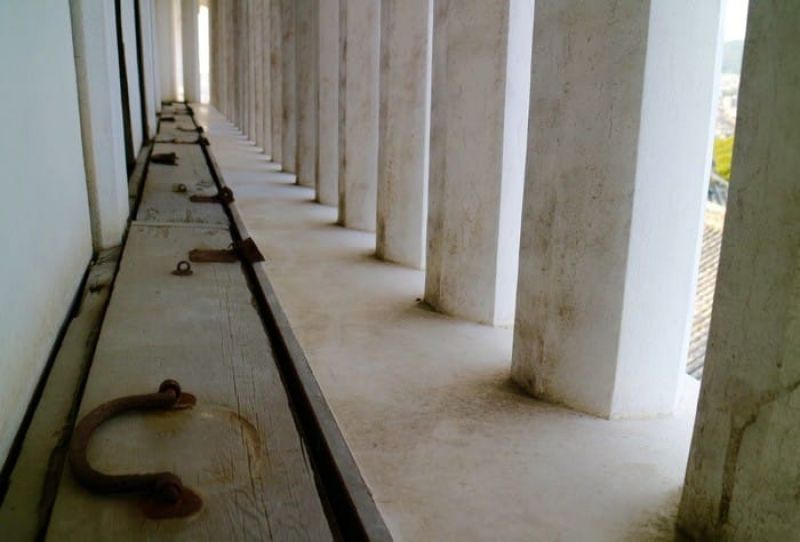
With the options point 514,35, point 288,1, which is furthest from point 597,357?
point 288,1

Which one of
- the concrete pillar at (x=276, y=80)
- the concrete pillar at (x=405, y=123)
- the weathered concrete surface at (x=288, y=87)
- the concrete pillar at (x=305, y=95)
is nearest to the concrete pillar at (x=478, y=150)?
the concrete pillar at (x=405, y=123)

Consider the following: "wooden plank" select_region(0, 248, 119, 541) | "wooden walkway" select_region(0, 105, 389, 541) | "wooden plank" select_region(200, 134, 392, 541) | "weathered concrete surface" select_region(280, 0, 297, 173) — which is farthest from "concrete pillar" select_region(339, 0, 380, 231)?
"weathered concrete surface" select_region(280, 0, 297, 173)

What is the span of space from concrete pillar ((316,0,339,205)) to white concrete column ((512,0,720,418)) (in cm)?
490

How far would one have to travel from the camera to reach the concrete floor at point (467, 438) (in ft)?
7.24

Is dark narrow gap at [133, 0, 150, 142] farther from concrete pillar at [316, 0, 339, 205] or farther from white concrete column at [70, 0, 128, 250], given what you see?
white concrete column at [70, 0, 128, 250]

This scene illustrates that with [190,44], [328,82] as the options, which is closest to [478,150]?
[328,82]

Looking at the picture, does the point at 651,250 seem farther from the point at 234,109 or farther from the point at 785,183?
the point at 234,109

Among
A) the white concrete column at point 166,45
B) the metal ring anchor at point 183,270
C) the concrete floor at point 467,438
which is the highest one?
the white concrete column at point 166,45

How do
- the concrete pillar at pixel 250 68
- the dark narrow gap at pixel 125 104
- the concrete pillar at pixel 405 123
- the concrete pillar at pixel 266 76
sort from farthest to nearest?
the concrete pillar at pixel 250 68 < the concrete pillar at pixel 266 76 < the dark narrow gap at pixel 125 104 < the concrete pillar at pixel 405 123

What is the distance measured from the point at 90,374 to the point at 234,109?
19.1m

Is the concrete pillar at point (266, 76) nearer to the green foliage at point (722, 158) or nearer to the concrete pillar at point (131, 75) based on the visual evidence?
the concrete pillar at point (131, 75)

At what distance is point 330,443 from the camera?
2139 mm

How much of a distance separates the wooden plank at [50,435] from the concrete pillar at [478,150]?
186cm

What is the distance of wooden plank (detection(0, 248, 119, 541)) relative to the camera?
178cm
